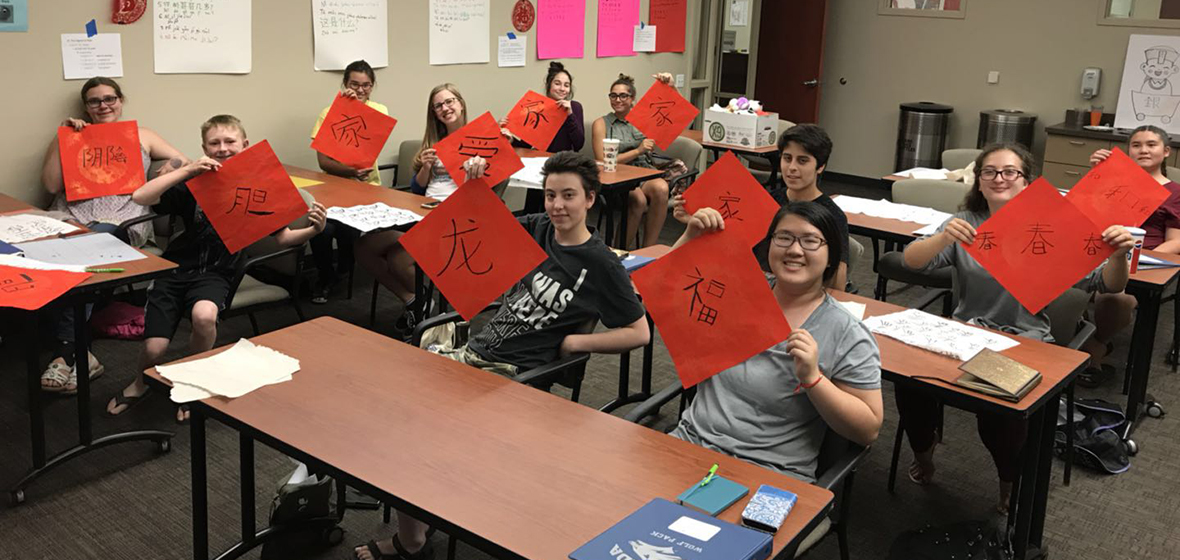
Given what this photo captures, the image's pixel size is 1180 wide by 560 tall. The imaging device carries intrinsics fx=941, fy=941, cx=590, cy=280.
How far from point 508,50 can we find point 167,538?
438 cm

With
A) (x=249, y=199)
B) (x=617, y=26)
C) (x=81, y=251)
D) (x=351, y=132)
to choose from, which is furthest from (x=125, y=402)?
(x=617, y=26)

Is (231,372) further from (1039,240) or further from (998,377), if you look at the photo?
(1039,240)

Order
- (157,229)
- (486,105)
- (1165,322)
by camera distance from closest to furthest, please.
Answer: (157,229)
(1165,322)
(486,105)

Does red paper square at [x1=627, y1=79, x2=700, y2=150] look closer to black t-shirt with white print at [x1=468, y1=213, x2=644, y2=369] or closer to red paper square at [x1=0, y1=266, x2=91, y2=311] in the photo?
black t-shirt with white print at [x1=468, y1=213, x2=644, y2=369]

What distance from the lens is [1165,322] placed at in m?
5.09

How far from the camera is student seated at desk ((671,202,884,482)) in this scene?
198 centimetres

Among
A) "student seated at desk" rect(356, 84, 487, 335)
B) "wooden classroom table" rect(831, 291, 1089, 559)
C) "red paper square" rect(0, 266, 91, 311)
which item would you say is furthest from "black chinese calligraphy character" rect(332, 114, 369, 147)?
"wooden classroom table" rect(831, 291, 1089, 559)

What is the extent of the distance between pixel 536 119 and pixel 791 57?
4.49 metres

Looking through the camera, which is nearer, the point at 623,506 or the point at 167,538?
the point at 623,506

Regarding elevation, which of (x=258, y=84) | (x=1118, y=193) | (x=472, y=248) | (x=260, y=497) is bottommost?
(x=260, y=497)

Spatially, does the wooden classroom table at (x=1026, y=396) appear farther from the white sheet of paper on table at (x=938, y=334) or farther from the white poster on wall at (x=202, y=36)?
the white poster on wall at (x=202, y=36)

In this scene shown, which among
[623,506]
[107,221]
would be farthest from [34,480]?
[623,506]

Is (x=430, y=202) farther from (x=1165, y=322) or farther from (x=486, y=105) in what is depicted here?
(x=1165, y=322)

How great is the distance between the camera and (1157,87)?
7000 millimetres
